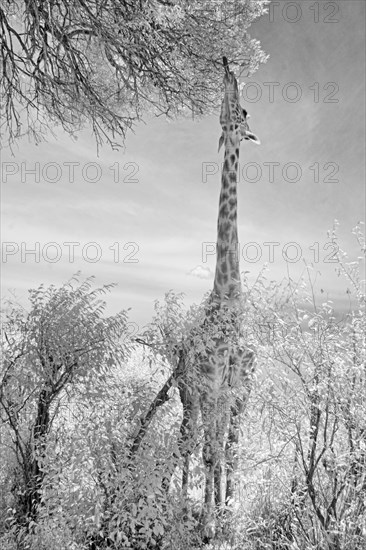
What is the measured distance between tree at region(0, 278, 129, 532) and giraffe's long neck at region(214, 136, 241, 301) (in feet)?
7.65

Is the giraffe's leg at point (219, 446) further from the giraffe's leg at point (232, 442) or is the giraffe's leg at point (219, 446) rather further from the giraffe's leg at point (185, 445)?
the giraffe's leg at point (185, 445)

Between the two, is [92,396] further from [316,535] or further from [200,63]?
[200,63]

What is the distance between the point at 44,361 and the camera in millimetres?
5730

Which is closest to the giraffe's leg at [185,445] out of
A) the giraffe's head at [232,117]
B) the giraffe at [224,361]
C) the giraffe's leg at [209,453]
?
the giraffe at [224,361]

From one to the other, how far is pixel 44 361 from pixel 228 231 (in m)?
3.99

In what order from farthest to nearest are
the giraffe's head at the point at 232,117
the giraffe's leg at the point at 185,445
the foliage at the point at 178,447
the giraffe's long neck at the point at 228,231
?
the giraffe's head at the point at 232,117, the giraffe's long neck at the point at 228,231, the giraffe's leg at the point at 185,445, the foliage at the point at 178,447

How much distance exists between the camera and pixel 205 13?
335 inches

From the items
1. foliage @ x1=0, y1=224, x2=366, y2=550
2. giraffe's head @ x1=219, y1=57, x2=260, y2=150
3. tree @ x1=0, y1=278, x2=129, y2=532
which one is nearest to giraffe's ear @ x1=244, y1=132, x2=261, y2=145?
giraffe's head @ x1=219, y1=57, x2=260, y2=150

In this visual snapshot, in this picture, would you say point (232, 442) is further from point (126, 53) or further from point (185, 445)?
point (126, 53)

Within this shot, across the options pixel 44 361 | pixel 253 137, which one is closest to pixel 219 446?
pixel 44 361

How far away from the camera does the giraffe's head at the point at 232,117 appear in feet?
28.8

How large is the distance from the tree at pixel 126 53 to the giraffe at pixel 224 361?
806 millimetres

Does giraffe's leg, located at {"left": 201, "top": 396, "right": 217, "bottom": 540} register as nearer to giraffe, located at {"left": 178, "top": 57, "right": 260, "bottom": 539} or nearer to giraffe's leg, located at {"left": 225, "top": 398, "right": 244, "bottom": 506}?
giraffe, located at {"left": 178, "top": 57, "right": 260, "bottom": 539}

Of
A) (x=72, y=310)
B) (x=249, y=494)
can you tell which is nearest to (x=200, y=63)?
(x=72, y=310)
